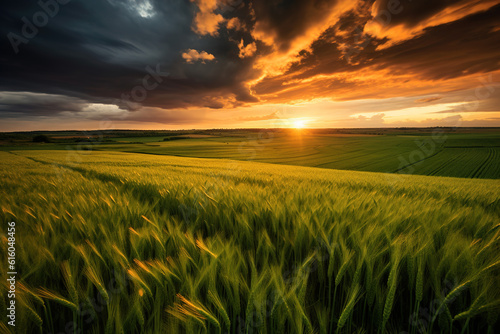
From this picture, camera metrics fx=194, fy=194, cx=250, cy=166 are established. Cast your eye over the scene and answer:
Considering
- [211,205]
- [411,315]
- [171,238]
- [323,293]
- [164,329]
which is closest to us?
[164,329]

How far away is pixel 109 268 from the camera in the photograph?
1.06 m

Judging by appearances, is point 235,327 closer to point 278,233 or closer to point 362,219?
point 278,233

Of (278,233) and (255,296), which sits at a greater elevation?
(255,296)

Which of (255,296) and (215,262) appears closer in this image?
(255,296)

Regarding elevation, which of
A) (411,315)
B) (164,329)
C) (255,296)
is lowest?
(411,315)

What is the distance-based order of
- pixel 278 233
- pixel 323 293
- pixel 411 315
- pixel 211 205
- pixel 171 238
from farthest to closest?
1. pixel 211 205
2. pixel 278 233
3. pixel 171 238
4. pixel 323 293
5. pixel 411 315

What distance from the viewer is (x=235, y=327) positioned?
829 mm

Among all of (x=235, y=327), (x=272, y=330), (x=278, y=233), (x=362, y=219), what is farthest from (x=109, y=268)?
(x=362, y=219)

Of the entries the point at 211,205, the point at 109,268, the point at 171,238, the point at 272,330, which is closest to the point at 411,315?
the point at 272,330

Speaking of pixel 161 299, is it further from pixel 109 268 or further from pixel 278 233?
pixel 278 233

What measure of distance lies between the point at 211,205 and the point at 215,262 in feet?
4.54

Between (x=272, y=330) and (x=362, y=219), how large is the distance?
1288 millimetres

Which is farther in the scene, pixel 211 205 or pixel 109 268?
pixel 211 205

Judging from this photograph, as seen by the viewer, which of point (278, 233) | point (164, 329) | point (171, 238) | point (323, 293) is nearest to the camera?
point (164, 329)
